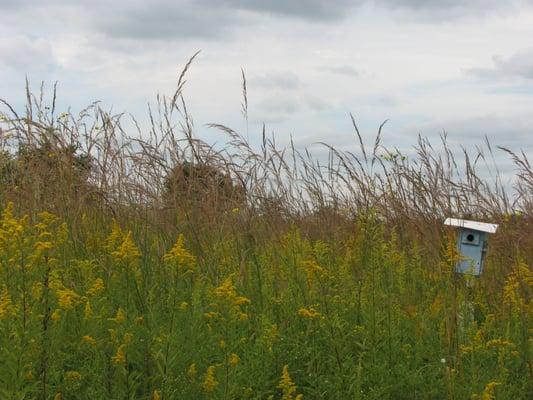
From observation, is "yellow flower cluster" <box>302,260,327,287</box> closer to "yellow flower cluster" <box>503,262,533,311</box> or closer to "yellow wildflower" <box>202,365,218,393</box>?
"yellow wildflower" <box>202,365,218,393</box>

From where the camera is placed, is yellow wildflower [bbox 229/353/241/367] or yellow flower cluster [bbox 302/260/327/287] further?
yellow flower cluster [bbox 302/260/327/287]

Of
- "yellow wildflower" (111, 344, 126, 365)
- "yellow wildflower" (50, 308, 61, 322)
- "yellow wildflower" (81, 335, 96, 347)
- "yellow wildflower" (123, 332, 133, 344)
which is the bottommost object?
"yellow wildflower" (111, 344, 126, 365)

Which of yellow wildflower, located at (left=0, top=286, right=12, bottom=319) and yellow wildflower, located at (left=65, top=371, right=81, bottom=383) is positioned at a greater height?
yellow wildflower, located at (left=0, top=286, right=12, bottom=319)

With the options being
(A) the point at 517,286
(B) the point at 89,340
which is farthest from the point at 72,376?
(A) the point at 517,286

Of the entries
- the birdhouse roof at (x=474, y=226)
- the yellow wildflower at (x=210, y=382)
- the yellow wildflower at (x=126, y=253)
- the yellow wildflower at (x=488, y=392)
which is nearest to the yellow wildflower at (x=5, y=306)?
the yellow wildflower at (x=126, y=253)

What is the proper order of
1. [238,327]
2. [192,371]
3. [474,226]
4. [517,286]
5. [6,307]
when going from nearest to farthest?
[6,307] → [192,371] → [238,327] → [517,286] → [474,226]

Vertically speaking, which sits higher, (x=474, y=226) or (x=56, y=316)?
(x=474, y=226)

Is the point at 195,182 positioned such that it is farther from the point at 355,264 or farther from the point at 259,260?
the point at 355,264

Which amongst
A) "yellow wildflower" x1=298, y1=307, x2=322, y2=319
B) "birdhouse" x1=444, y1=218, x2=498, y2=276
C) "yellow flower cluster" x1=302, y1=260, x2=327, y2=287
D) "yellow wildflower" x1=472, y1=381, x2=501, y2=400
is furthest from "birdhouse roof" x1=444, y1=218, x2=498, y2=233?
"yellow wildflower" x1=472, y1=381, x2=501, y2=400

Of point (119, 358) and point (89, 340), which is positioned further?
point (89, 340)

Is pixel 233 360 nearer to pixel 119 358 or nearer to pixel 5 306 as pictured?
pixel 119 358

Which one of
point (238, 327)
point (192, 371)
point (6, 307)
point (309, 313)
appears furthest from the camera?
point (238, 327)

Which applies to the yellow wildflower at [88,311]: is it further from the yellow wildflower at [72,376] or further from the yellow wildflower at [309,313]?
the yellow wildflower at [309,313]

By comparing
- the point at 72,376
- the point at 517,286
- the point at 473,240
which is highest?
the point at 473,240
